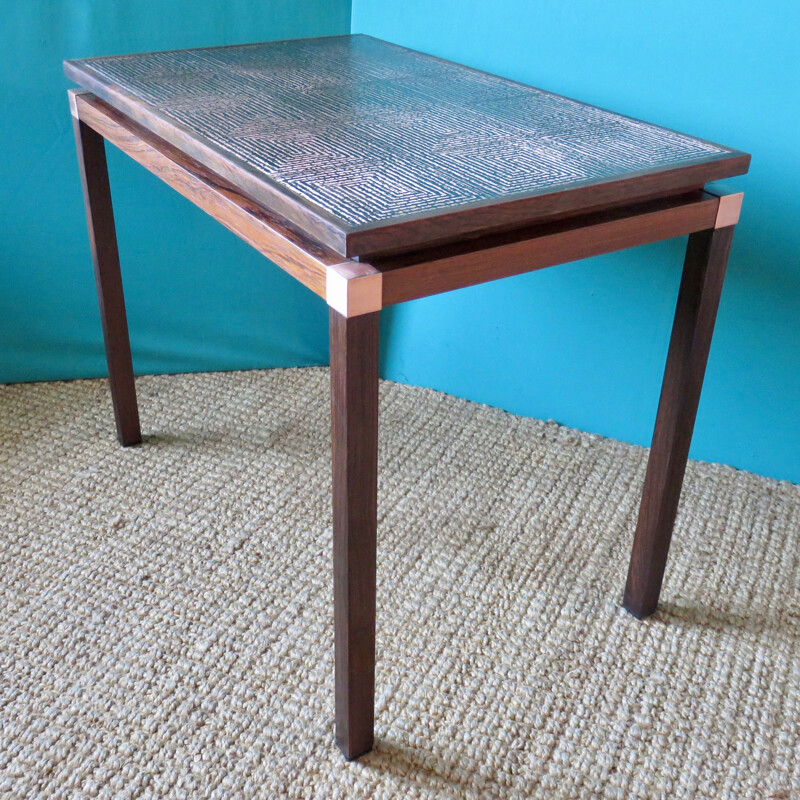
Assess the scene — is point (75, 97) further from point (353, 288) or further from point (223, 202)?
point (353, 288)

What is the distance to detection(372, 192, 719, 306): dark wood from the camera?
2.42ft

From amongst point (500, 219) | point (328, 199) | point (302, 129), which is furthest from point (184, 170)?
point (500, 219)

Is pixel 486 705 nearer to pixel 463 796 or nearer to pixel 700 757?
pixel 463 796

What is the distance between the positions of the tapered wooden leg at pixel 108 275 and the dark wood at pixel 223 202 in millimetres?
103

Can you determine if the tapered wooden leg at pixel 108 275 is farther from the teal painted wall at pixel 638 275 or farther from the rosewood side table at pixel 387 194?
the teal painted wall at pixel 638 275

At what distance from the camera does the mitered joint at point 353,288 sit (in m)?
0.70

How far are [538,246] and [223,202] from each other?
0.30 meters

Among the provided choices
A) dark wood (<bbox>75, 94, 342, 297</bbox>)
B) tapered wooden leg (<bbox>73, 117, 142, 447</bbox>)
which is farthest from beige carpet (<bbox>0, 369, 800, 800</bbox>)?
dark wood (<bbox>75, 94, 342, 297</bbox>)

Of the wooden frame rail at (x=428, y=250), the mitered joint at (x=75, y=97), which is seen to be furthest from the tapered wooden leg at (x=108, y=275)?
the wooden frame rail at (x=428, y=250)

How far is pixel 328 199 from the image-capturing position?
0.73m

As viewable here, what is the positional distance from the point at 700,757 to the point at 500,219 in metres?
0.59

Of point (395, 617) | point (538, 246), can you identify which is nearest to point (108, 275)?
point (395, 617)

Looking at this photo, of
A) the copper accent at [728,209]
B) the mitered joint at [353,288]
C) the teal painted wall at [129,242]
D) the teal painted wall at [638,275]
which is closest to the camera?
the mitered joint at [353,288]

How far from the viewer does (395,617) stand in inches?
43.3
